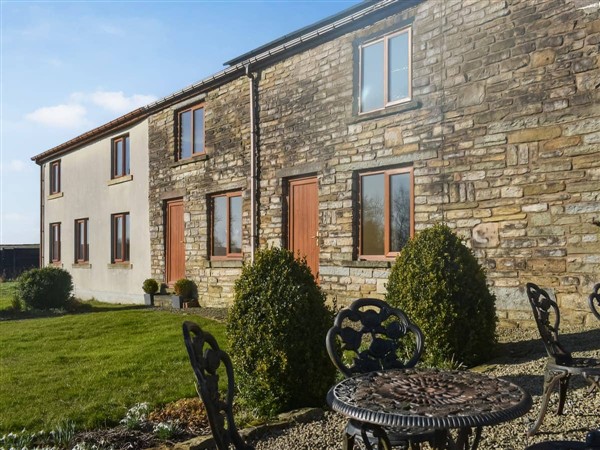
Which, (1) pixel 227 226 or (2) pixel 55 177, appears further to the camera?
(2) pixel 55 177

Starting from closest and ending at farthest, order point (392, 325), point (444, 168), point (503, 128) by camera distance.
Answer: point (392, 325)
point (503, 128)
point (444, 168)

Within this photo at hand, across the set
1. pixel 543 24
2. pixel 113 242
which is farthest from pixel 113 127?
pixel 543 24

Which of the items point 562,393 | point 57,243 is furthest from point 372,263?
point 57,243

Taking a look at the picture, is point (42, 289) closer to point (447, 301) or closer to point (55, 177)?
point (55, 177)

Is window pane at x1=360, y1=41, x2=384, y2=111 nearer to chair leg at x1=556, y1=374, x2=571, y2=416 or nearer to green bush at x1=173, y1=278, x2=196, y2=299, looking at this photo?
green bush at x1=173, y1=278, x2=196, y2=299

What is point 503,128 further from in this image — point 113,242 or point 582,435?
point 113,242

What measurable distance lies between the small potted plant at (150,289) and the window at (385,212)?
277 inches

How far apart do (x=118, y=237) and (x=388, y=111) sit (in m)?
10.8

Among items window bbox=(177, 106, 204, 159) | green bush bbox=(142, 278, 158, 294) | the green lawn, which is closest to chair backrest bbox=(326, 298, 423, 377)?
the green lawn

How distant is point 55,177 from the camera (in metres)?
21.6

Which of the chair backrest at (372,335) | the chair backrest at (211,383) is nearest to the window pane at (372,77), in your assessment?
the chair backrest at (372,335)

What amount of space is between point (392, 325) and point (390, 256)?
5934 mm

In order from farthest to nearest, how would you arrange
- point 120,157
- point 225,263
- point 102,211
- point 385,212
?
1. point 102,211
2. point 120,157
3. point 225,263
4. point 385,212

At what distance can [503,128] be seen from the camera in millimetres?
8109
